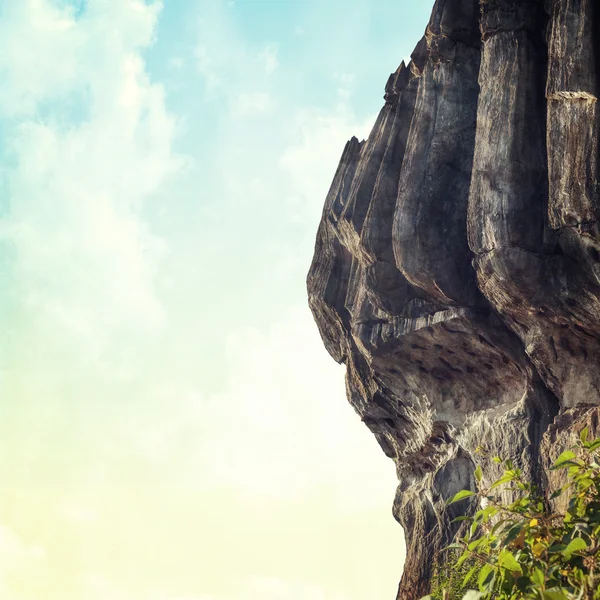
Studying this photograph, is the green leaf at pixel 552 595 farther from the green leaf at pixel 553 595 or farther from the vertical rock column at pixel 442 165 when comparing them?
the vertical rock column at pixel 442 165

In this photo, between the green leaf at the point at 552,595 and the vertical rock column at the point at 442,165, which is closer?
the green leaf at the point at 552,595

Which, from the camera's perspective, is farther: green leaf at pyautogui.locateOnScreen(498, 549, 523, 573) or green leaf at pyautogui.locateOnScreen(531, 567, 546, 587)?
green leaf at pyautogui.locateOnScreen(498, 549, 523, 573)

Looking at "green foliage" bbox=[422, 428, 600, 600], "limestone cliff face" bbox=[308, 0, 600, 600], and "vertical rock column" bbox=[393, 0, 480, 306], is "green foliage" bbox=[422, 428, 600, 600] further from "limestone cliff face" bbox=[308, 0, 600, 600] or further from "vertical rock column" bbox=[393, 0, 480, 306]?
"vertical rock column" bbox=[393, 0, 480, 306]

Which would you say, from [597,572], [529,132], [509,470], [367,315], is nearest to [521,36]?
[529,132]

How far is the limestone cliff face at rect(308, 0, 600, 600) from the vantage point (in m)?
18.3

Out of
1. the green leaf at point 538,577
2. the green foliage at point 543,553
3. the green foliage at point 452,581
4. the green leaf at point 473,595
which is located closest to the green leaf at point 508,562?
the green foliage at point 543,553

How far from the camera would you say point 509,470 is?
31.3ft

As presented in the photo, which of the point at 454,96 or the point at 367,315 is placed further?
the point at 367,315

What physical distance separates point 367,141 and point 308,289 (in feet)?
20.8

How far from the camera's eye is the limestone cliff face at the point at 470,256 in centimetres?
1831

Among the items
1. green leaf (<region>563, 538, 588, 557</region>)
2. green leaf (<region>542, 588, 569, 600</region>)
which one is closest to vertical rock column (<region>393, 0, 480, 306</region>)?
green leaf (<region>563, 538, 588, 557</region>)

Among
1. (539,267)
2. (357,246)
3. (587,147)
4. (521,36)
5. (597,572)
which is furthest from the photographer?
(357,246)

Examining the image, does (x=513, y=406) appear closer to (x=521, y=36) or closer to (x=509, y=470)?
(x=521, y=36)

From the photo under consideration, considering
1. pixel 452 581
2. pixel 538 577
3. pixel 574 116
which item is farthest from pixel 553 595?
pixel 574 116
